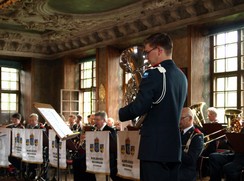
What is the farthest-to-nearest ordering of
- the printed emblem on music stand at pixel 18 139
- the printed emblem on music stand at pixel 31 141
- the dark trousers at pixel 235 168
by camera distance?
the printed emblem on music stand at pixel 18 139 → the printed emblem on music stand at pixel 31 141 → the dark trousers at pixel 235 168

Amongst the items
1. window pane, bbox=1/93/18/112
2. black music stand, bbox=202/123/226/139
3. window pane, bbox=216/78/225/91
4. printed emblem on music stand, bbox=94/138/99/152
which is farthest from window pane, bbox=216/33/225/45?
window pane, bbox=1/93/18/112

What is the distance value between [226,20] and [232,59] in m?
0.95

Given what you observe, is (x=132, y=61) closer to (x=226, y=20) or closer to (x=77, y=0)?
(x=226, y=20)

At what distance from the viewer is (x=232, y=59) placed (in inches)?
360

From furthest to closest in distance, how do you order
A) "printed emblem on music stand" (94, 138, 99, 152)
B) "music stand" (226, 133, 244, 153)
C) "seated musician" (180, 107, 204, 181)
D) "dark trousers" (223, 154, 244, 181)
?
"dark trousers" (223, 154, 244, 181) → "printed emblem on music stand" (94, 138, 99, 152) → "music stand" (226, 133, 244, 153) → "seated musician" (180, 107, 204, 181)

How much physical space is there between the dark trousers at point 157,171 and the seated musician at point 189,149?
1.49m

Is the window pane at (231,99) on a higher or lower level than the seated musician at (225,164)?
higher

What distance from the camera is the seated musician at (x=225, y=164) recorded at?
5.74 meters

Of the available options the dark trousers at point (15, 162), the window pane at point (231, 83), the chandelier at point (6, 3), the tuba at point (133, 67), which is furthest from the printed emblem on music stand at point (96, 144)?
the chandelier at point (6, 3)

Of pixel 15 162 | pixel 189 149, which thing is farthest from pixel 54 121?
pixel 15 162

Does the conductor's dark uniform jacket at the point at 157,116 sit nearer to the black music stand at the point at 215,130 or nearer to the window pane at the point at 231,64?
the black music stand at the point at 215,130

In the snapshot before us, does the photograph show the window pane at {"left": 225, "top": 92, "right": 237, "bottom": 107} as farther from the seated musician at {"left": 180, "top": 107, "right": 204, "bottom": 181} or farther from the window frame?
the seated musician at {"left": 180, "top": 107, "right": 204, "bottom": 181}

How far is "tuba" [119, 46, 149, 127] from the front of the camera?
14.4 feet

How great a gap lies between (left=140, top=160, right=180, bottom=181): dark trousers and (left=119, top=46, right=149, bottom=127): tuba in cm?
156
